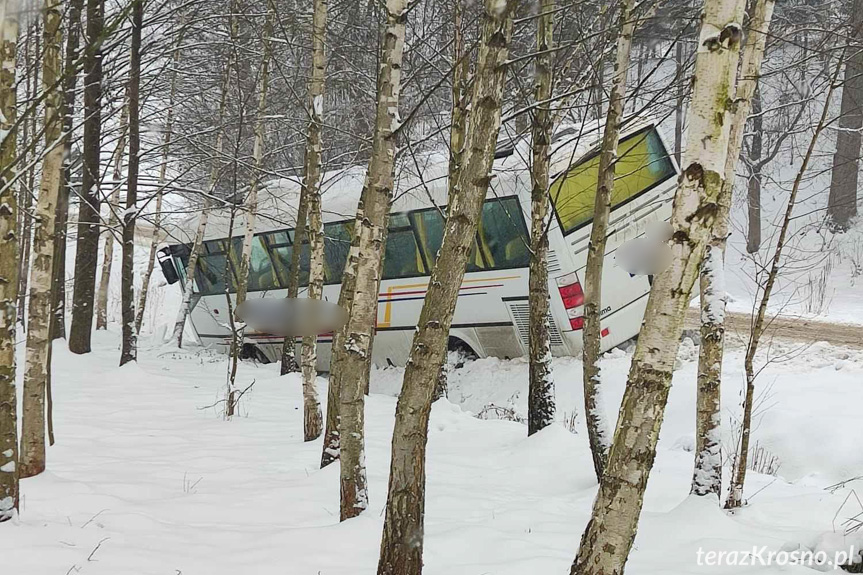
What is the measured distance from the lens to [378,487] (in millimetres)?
5324

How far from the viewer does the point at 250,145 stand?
1747 cm

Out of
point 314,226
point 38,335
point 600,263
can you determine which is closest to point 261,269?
point 314,226

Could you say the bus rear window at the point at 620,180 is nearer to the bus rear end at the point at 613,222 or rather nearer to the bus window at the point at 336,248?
the bus rear end at the point at 613,222

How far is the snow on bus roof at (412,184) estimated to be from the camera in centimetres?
925

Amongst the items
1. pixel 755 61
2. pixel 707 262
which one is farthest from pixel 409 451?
pixel 755 61

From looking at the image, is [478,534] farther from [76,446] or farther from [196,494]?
[76,446]

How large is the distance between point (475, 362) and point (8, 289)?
794cm

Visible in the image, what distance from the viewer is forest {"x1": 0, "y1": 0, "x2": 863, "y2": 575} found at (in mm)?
3148

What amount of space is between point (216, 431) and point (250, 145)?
446 inches

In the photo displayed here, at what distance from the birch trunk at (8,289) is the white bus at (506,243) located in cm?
424

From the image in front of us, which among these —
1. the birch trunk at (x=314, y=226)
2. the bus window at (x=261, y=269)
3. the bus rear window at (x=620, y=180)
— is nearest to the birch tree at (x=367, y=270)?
the birch trunk at (x=314, y=226)

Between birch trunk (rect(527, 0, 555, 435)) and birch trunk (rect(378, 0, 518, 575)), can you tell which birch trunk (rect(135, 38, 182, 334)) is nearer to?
birch trunk (rect(527, 0, 555, 435))

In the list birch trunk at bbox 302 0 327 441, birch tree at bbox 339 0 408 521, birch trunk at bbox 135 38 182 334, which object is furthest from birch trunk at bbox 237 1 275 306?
birch tree at bbox 339 0 408 521

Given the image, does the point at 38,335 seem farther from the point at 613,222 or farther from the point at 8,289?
the point at 613,222
